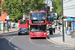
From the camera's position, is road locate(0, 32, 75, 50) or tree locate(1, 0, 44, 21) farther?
tree locate(1, 0, 44, 21)

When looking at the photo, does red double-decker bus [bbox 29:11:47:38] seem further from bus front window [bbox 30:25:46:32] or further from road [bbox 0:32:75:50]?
road [bbox 0:32:75:50]

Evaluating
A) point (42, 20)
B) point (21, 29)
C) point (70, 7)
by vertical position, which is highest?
point (70, 7)

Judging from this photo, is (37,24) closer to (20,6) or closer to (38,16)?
(38,16)

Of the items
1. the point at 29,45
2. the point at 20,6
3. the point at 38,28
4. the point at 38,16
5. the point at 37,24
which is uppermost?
the point at 20,6

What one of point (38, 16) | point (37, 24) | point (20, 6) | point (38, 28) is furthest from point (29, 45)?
point (20, 6)

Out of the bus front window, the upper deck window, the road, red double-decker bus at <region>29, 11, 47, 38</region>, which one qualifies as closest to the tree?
the upper deck window

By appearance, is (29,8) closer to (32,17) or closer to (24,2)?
(24,2)

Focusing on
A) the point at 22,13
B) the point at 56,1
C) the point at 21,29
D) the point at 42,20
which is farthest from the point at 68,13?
the point at 56,1

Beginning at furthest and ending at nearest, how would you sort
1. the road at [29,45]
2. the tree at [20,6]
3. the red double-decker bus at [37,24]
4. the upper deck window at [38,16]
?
the tree at [20,6]
the upper deck window at [38,16]
the red double-decker bus at [37,24]
the road at [29,45]

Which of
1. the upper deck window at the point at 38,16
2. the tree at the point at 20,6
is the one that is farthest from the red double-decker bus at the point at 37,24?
the tree at the point at 20,6

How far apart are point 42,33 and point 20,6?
28641 millimetres

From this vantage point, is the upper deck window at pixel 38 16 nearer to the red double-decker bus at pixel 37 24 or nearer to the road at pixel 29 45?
the red double-decker bus at pixel 37 24

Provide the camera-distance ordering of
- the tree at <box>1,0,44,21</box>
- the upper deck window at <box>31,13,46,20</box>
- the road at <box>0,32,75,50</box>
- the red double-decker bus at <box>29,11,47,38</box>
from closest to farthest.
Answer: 1. the road at <box>0,32,75,50</box>
2. the red double-decker bus at <box>29,11,47,38</box>
3. the upper deck window at <box>31,13,46,20</box>
4. the tree at <box>1,0,44,21</box>

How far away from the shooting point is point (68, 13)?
24734 mm
